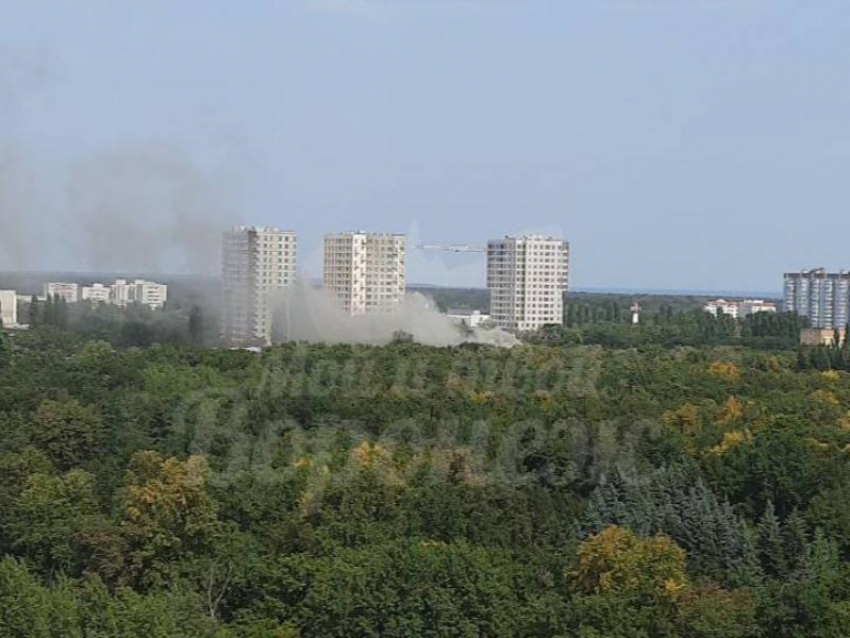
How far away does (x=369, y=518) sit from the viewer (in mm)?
12664

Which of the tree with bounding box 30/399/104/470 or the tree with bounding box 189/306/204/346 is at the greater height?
the tree with bounding box 189/306/204/346

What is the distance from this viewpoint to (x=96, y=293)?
3953 cm

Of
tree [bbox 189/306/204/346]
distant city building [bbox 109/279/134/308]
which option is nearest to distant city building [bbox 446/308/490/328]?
distant city building [bbox 109/279/134/308]

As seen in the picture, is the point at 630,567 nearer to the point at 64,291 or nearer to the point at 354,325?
the point at 354,325

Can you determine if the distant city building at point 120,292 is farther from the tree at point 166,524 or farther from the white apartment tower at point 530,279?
the tree at point 166,524

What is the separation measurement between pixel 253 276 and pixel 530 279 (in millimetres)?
10686

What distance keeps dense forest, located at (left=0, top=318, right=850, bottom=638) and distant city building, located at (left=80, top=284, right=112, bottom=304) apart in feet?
53.8

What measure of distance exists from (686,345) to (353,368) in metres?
13.8

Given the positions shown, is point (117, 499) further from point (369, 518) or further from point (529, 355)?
point (529, 355)

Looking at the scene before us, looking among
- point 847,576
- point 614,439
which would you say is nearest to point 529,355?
point 614,439

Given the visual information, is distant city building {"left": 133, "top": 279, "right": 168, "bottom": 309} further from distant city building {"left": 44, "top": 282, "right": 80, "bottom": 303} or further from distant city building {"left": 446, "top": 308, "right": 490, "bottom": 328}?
distant city building {"left": 446, "top": 308, "right": 490, "bottom": 328}

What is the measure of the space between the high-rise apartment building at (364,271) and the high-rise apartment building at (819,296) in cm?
1614

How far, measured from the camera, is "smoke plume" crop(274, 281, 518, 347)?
30.8 meters

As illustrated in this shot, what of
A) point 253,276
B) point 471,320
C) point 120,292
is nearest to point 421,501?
point 253,276
